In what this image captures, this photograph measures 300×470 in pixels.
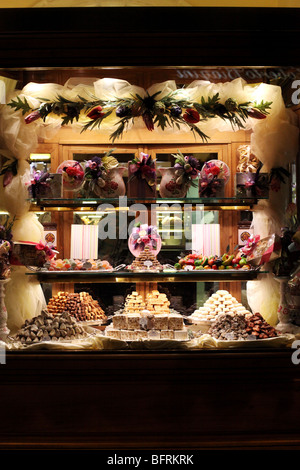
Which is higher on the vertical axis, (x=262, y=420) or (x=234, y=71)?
(x=234, y=71)

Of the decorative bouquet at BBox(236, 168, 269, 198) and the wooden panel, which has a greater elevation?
the decorative bouquet at BBox(236, 168, 269, 198)

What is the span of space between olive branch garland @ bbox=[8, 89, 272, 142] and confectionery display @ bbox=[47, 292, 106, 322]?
4.22ft

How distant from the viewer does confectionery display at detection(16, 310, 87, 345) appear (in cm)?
335

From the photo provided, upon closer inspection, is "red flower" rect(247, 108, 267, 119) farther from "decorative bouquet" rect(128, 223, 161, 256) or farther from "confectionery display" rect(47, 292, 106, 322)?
"confectionery display" rect(47, 292, 106, 322)

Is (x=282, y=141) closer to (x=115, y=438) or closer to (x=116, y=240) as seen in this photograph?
(x=116, y=240)

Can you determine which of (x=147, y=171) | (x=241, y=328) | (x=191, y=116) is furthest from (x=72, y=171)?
(x=241, y=328)

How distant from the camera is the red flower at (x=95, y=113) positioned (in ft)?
11.9

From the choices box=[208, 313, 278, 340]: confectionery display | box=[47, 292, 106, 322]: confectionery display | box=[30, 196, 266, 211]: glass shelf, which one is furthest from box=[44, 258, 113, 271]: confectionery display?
box=[208, 313, 278, 340]: confectionery display

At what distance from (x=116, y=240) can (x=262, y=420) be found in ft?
5.42

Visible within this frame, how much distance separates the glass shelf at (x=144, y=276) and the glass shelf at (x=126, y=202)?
1.65 feet

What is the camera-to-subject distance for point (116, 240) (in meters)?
3.92

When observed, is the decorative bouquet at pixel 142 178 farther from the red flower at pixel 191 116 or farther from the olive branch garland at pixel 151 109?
the red flower at pixel 191 116

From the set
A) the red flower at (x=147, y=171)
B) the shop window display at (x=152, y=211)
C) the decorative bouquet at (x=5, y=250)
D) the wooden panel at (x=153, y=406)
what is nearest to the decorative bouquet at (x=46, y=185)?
the shop window display at (x=152, y=211)

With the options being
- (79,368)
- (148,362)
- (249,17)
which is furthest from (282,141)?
(79,368)
